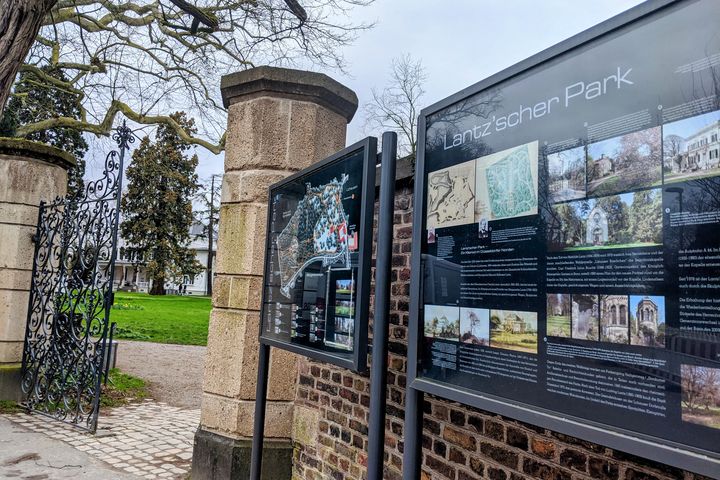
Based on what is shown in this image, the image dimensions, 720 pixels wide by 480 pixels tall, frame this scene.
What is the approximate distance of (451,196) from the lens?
1811 millimetres

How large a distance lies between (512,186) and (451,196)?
11.0 inches

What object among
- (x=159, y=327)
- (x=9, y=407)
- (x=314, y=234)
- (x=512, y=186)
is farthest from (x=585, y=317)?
(x=159, y=327)

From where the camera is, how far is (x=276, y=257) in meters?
2.97

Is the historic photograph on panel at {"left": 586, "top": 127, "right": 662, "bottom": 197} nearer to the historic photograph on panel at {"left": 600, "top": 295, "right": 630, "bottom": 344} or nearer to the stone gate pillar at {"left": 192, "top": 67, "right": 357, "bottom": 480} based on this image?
the historic photograph on panel at {"left": 600, "top": 295, "right": 630, "bottom": 344}

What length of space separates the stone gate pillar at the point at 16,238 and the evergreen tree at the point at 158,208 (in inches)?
1293

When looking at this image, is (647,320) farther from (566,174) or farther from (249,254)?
(249,254)

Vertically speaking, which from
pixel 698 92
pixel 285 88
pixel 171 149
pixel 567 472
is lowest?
pixel 567 472

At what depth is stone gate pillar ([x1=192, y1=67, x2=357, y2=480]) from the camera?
3744 millimetres

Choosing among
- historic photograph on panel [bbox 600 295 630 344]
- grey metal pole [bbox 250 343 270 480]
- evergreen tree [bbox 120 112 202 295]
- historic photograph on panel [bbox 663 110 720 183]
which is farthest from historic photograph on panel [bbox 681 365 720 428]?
evergreen tree [bbox 120 112 202 295]

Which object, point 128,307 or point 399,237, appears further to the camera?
point 128,307

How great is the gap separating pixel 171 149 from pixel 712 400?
40.6 meters

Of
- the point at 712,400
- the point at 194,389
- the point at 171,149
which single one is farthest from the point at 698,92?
the point at 171,149

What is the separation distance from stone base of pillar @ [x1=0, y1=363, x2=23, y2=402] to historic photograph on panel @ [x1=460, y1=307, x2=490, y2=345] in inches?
265

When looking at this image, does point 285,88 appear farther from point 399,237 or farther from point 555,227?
point 555,227
